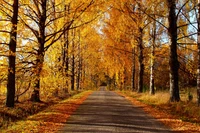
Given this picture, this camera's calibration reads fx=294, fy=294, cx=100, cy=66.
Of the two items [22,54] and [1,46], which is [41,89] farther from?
[1,46]

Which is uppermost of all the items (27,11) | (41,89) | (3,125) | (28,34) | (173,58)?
(27,11)

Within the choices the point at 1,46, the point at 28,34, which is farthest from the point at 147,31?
the point at 1,46

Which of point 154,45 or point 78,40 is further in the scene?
point 78,40

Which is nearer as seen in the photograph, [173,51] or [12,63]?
[12,63]

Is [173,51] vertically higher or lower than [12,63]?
higher

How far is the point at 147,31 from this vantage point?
24594 mm

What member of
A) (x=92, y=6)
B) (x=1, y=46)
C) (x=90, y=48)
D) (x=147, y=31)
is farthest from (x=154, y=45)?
(x=90, y=48)

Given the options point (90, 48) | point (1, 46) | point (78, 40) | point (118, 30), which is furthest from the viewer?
point (90, 48)

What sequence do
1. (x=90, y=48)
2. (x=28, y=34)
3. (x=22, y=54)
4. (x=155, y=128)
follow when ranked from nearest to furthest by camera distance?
(x=155, y=128), (x=22, y=54), (x=28, y=34), (x=90, y=48)

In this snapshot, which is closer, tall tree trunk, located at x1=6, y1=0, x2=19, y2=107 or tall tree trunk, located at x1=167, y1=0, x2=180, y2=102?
tall tree trunk, located at x1=6, y1=0, x2=19, y2=107

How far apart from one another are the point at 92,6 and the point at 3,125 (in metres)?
8.82

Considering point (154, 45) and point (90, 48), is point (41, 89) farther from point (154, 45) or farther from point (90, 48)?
point (90, 48)

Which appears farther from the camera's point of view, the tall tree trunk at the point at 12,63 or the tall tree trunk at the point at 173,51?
the tall tree trunk at the point at 173,51

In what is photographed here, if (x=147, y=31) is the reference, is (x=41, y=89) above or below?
below
